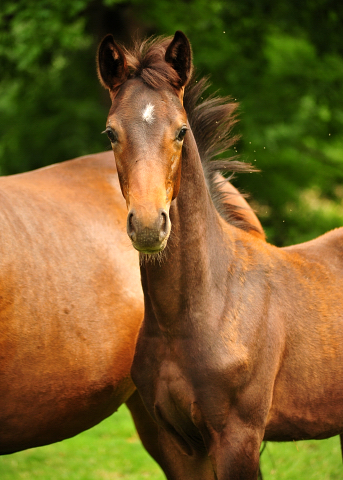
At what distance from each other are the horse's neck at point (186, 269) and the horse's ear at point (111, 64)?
429 millimetres

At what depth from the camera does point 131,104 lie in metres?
2.61

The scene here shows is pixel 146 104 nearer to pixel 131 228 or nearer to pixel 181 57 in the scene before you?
pixel 181 57

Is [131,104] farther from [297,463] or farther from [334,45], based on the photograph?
[334,45]

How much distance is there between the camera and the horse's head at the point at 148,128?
A: 7.82 feet

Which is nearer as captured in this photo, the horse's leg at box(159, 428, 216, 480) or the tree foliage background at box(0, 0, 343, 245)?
the horse's leg at box(159, 428, 216, 480)

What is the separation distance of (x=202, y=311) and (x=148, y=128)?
3.00ft

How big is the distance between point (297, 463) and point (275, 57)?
5.97 metres

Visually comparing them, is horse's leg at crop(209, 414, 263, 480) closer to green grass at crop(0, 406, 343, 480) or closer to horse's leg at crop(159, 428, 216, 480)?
horse's leg at crop(159, 428, 216, 480)

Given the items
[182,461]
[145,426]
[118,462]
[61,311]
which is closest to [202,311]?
[182,461]

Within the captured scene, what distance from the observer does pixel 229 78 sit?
321 inches

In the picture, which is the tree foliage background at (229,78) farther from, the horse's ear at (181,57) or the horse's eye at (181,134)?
the horse's eye at (181,134)

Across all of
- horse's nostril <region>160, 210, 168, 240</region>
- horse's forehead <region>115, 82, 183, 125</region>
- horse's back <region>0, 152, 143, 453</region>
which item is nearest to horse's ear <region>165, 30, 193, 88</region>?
horse's forehead <region>115, 82, 183, 125</region>

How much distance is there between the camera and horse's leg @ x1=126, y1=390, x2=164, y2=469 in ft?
13.1

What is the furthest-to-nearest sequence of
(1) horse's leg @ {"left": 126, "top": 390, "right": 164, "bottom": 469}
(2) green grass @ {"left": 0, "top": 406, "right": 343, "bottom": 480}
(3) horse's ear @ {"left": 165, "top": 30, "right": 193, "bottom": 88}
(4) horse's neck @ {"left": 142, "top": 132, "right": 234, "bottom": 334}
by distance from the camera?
(2) green grass @ {"left": 0, "top": 406, "right": 343, "bottom": 480} → (1) horse's leg @ {"left": 126, "top": 390, "right": 164, "bottom": 469} → (4) horse's neck @ {"left": 142, "top": 132, "right": 234, "bottom": 334} → (3) horse's ear @ {"left": 165, "top": 30, "right": 193, "bottom": 88}
